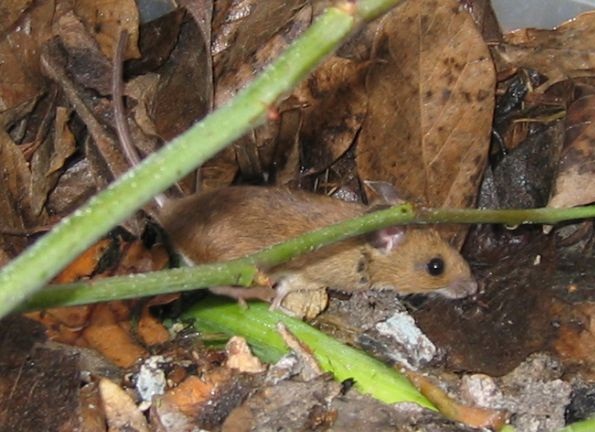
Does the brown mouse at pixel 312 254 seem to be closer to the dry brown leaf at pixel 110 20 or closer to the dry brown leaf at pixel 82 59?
the dry brown leaf at pixel 82 59

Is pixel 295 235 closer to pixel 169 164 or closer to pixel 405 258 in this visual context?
pixel 405 258

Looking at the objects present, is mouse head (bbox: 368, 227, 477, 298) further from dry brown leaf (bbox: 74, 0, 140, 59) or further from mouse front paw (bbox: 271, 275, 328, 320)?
dry brown leaf (bbox: 74, 0, 140, 59)

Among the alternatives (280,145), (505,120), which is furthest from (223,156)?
(505,120)

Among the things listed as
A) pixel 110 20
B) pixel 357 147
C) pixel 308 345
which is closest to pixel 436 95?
pixel 357 147

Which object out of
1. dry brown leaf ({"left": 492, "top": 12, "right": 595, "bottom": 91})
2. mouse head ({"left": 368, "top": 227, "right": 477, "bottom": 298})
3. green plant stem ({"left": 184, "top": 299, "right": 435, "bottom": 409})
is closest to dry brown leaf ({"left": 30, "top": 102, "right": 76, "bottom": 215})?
green plant stem ({"left": 184, "top": 299, "right": 435, "bottom": 409})

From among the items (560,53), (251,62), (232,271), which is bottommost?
(560,53)

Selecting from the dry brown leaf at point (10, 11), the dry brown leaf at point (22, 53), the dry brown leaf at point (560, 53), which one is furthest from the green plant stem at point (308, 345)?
the dry brown leaf at point (560, 53)
